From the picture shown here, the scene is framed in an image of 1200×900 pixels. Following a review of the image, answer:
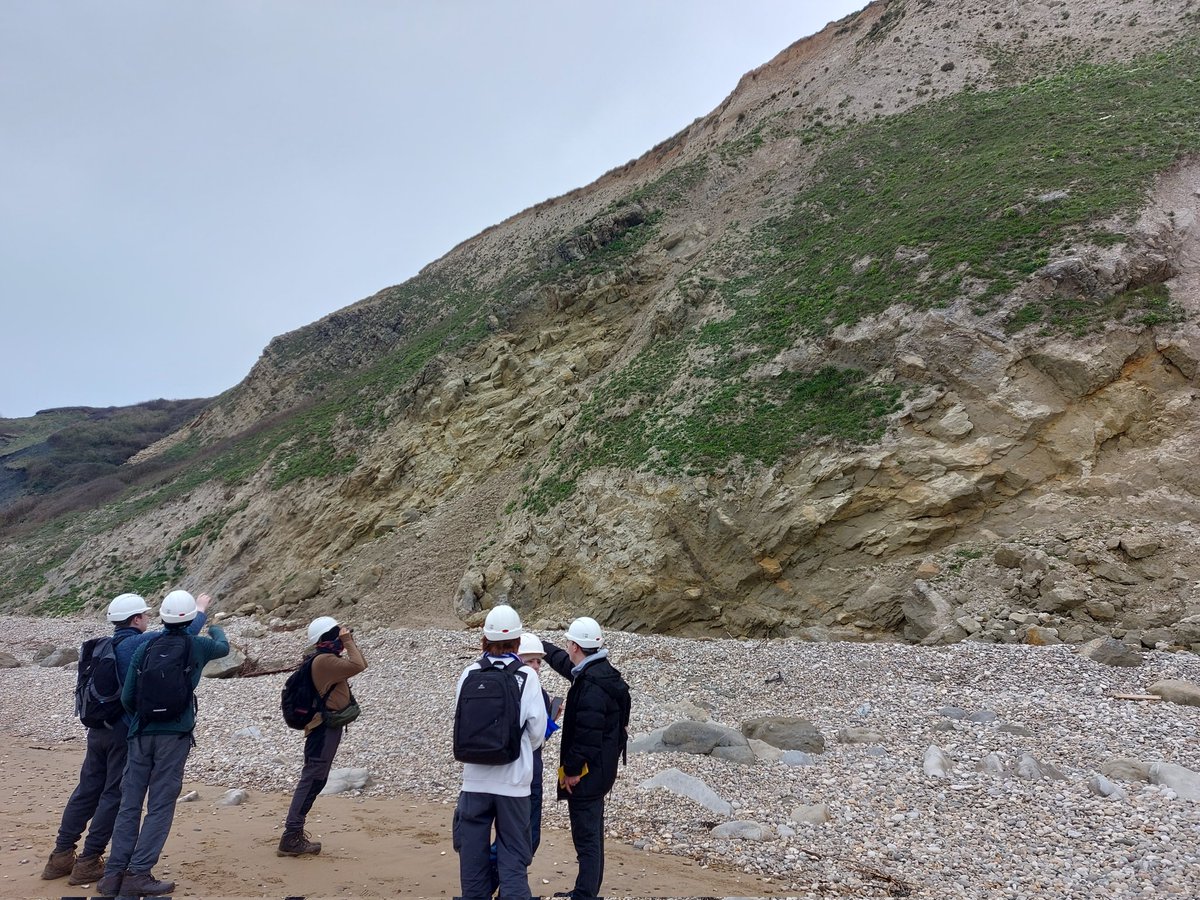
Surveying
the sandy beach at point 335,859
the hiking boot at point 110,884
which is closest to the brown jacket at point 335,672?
the sandy beach at point 335,859

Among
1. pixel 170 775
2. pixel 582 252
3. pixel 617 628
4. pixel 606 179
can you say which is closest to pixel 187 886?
pixel 170 775

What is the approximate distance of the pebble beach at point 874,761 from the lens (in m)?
5.46

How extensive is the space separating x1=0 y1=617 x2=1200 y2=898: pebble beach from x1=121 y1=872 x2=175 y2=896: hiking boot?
332 centimetres

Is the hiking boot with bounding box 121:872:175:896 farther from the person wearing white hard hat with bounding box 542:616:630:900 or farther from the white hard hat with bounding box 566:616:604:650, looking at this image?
the white hard hat with bounding box 566:616:604:650

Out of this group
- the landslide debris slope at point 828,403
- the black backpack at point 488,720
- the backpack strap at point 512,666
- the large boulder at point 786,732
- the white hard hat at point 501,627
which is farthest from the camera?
the landslide debris slope at point 828,403

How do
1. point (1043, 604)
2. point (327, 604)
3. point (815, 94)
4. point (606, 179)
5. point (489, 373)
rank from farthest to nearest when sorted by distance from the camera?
point (606, 179), point (815, 94), point (489, 373), point (327, 604), point (1043, 604)

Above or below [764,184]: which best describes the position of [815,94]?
above

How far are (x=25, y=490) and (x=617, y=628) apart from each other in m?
59.5

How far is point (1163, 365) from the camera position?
13.1 m

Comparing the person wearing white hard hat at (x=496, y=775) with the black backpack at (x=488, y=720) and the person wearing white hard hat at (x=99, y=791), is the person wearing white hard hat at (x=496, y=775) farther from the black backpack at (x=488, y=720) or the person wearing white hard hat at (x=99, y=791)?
the person wearing white hard hat at (x=99, y=791)

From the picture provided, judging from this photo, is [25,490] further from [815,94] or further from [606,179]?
[815,94]

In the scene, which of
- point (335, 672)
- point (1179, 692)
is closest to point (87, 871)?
point (335, 672)

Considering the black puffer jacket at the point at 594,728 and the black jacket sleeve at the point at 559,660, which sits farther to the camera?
the black jacket sleeve at the point at 559,660

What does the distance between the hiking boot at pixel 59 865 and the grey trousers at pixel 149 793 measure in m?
0.65
